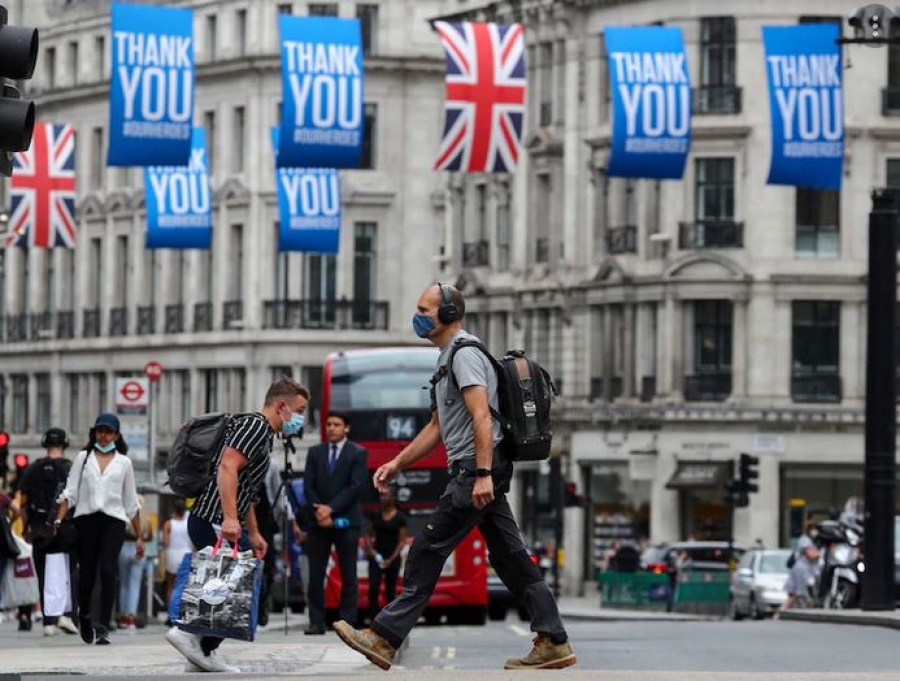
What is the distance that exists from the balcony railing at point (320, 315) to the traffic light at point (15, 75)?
79.3m

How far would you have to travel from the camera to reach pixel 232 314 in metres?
95.1

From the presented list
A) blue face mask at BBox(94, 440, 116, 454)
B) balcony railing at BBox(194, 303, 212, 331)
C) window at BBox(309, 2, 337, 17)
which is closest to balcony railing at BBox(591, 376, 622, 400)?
window at BBox(309, 2, 337, 17)

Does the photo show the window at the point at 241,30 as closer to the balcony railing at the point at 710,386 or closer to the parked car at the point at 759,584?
the balcony railing at the point at 710,386

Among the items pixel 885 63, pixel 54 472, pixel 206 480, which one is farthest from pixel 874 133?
pixel 206 480

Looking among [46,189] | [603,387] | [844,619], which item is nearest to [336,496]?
[844,619]

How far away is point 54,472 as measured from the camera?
27.7m

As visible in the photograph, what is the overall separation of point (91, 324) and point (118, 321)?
6.30 ft

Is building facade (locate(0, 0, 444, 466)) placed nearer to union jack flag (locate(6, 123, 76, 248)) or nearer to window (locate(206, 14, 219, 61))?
window (locate(206, 14, 219, 61))

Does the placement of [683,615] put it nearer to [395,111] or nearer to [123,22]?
[123,22]

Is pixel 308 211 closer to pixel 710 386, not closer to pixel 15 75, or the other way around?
pixel 710 386

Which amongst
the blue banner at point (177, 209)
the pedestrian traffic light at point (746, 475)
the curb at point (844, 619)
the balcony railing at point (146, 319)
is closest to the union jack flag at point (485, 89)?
the curb at point (844, 619)

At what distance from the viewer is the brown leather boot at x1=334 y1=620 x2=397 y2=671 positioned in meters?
16.4

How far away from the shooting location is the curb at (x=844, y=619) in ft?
93.9

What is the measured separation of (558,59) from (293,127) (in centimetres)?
3658
